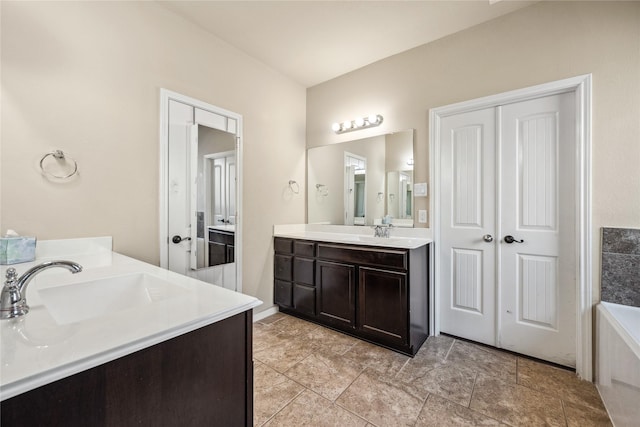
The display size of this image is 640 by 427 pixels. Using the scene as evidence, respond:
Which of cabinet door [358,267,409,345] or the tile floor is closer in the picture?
the tile floor

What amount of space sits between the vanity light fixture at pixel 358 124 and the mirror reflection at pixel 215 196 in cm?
117

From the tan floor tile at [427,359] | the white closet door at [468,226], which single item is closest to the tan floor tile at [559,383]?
the white closet door at [468,226]

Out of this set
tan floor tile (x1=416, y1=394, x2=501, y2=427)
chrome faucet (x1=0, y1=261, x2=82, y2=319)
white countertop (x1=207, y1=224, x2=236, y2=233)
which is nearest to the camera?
chrome faucet (x1=0, y1=261, x2=82, y2=319)

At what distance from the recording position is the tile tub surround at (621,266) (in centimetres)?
170

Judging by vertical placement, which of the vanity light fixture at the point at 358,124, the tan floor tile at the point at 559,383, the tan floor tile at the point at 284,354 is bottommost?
the tan floor tile at the point at 559,383

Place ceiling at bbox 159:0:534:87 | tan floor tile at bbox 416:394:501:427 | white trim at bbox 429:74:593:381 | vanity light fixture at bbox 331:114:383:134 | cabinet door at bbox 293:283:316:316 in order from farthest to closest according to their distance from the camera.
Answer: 1. vanity light fixture at bbox 331:114:383:134
2. cabinet door at bbox 293:283:316:316
3. ceiling at bbox 159:0:534:87
4. white trim at bbox 429:74:593:381
5. tan floor tile at bbox 416:394:501:427

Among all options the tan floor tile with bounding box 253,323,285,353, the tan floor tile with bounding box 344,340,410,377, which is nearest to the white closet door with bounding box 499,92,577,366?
the tan floor tile with bounding box 344,340,410,377

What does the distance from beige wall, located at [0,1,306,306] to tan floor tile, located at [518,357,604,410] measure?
2.78 meters

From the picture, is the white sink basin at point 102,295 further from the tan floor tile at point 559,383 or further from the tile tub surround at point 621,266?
the tile tub surround at point 621,266

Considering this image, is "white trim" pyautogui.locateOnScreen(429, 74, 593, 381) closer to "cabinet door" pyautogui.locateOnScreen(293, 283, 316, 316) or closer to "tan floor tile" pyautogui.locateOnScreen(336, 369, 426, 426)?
"tan floor tile" pyautogui.locateOnScreen(336, 369, 426, 426)

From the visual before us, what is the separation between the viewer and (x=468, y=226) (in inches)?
92.7

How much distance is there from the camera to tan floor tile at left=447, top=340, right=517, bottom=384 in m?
1.90

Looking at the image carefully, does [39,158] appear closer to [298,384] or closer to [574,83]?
[298,384]

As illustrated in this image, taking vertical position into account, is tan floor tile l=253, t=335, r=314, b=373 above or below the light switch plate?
below
